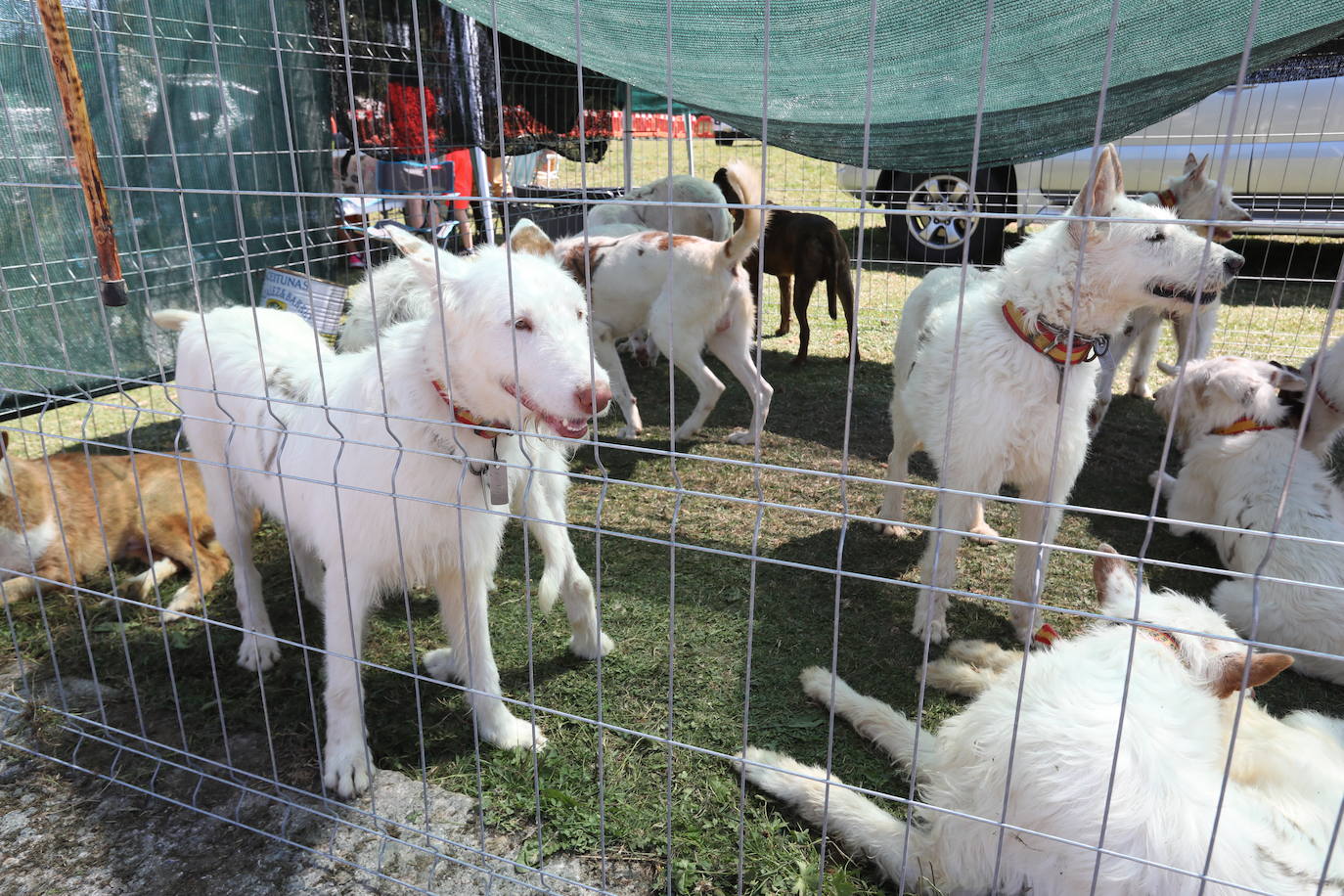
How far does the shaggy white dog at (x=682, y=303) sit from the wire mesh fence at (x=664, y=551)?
0.03 m

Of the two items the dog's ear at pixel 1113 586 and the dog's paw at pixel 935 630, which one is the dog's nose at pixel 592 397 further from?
the dog's paw at pixel 935 630

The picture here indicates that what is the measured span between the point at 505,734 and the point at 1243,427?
4036 mm

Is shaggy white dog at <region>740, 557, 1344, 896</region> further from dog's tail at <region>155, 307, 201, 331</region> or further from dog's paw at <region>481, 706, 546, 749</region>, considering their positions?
dog's tail at <region>155, 307, 201, 331</region>

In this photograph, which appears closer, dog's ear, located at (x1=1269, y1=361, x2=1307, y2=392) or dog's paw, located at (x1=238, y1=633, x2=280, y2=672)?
dog's paw, located at (x1=238, y1=633, x2=280, y2=672)

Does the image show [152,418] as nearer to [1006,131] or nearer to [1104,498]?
[1006,131]

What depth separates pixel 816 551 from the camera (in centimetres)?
449

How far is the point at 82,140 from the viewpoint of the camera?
87.5 inches

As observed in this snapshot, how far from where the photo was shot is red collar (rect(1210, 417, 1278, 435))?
436 centimetres

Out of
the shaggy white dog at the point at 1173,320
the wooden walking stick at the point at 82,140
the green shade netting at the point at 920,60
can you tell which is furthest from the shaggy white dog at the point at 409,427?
the shaggy white dog at the point at 1173,320

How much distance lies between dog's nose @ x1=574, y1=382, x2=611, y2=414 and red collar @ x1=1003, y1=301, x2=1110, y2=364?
1.91 m

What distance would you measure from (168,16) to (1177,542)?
7847 mm

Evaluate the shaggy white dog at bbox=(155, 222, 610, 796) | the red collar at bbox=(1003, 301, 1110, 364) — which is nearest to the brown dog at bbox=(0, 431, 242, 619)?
the shaggy white dog at bbox=(155, 222, 610, 796)

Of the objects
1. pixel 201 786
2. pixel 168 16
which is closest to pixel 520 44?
pixel 168 16

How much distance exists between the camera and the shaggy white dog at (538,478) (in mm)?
2672
